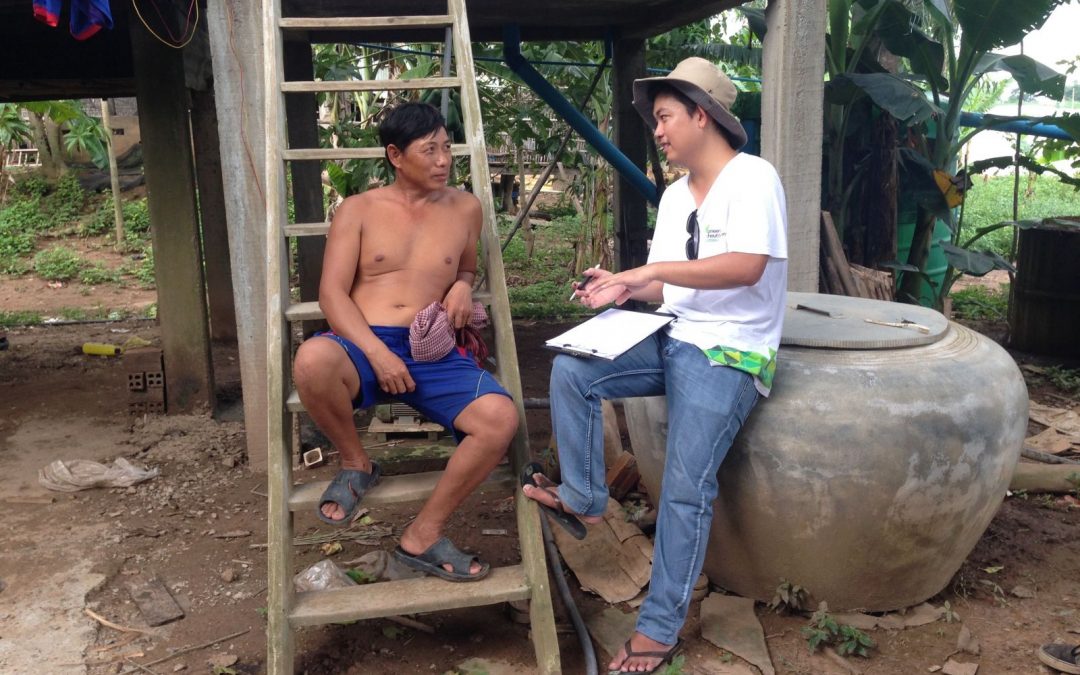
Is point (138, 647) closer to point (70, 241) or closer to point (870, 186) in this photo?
point (870, 186)

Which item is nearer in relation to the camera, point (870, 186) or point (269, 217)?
point (269, 217)

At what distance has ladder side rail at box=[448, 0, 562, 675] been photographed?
3037 mm

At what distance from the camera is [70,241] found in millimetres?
14234

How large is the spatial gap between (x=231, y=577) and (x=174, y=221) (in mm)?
2845

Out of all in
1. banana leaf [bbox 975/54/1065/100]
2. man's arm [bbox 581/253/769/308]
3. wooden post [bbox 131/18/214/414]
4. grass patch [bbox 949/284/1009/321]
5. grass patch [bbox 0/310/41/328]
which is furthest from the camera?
grass patch [bbox 0/310/41/328]

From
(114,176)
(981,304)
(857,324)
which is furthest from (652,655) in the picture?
(114,176)

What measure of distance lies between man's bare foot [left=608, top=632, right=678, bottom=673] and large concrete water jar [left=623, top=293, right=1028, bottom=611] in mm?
552

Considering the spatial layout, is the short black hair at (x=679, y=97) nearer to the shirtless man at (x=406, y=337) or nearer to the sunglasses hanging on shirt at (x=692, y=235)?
the sunglasses hanging on shirt at (x=692, y=235)

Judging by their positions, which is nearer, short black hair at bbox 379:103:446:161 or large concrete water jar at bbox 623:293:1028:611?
large concrete water jar at bbox 623:293:1028:611

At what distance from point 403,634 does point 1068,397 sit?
195 inches

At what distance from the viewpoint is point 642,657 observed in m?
3.07

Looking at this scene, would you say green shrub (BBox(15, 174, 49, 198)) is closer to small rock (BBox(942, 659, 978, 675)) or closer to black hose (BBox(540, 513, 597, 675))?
black hose (BBox(540, 513, 597, 675))

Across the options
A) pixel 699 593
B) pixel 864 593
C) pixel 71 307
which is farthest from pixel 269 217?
pixel 71 307

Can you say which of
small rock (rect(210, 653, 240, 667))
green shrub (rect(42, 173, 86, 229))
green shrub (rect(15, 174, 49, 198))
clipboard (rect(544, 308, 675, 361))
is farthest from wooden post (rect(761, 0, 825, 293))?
green shrub (rect(15, 174, 49, 198))
